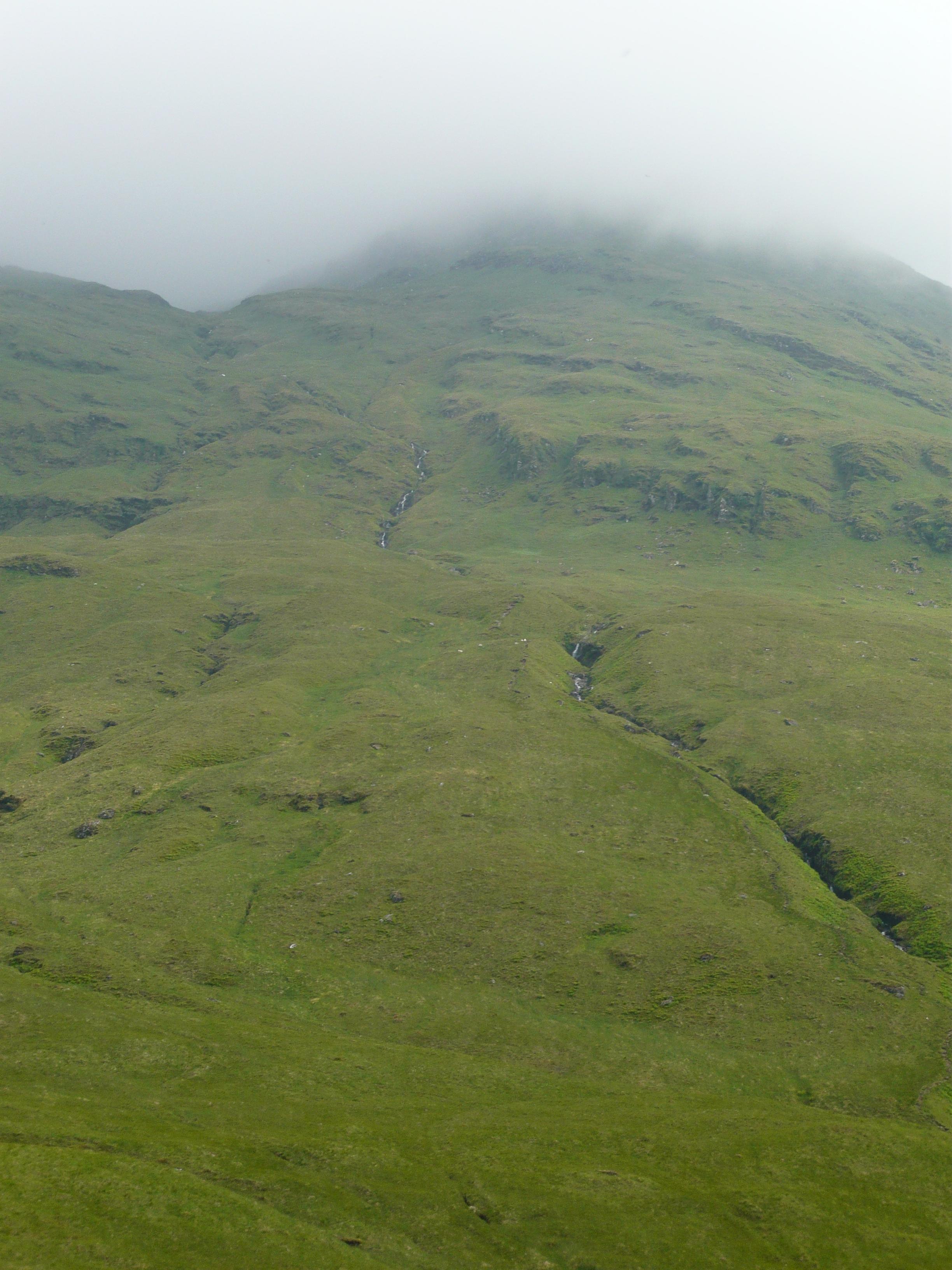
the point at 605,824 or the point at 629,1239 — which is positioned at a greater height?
the point at 629,1239

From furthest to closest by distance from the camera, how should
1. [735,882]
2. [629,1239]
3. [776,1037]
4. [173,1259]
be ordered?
[735,882] < [776,1037] < [629,1239] < [173,1259]

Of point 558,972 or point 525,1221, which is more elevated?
point 525,1221

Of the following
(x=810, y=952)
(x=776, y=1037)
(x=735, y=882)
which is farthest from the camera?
(x=735, y=882)

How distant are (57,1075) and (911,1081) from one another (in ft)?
201

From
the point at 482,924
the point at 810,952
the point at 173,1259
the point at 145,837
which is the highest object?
the point at 173,1259

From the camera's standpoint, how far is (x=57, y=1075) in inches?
2048

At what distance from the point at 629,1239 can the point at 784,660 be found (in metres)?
132

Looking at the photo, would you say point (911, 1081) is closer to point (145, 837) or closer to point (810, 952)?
point (810, 952)

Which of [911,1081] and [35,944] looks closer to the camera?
[911,1081]

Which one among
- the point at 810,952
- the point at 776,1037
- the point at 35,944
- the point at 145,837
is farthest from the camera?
the point at 145,837

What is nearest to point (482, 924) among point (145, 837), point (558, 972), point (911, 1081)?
point (558, 972)

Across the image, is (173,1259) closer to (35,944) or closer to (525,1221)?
(525,1221)

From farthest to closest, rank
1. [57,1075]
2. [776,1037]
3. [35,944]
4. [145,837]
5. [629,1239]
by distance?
[145,837], [35,944], [776,1037], [57,1075], [629,1239]

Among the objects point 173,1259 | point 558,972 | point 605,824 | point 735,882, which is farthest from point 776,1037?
point 173,1259
